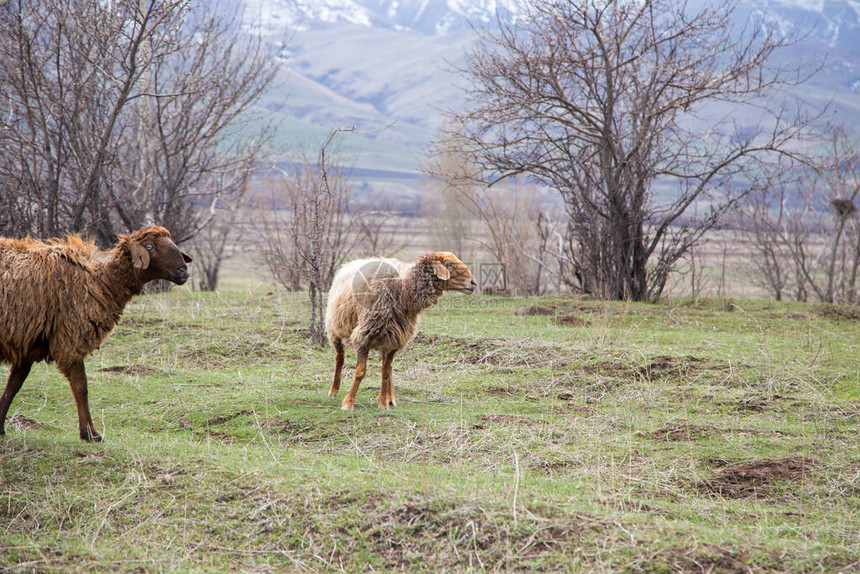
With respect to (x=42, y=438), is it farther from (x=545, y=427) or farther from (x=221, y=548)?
(x=545, y=427)

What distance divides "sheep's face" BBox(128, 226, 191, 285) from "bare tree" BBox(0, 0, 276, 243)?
4.10 meters

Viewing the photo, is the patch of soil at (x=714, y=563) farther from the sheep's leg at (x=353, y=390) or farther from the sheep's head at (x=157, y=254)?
the sheep's head at (x=157, y=254)

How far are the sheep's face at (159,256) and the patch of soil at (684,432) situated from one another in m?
4.59

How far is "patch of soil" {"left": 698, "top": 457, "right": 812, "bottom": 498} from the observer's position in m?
6.03

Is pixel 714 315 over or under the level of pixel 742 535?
over

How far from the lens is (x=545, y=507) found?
5.18m

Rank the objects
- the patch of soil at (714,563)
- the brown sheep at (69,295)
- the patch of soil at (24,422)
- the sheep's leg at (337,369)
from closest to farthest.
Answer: the patch of soil at (714,563) < the brown sheep at (69,295) < the patch of soil at (24,422) < the sheep's leg at (337,369)

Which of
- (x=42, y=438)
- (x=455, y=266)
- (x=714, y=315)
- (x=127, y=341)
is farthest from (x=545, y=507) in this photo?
(x=714, y=315)

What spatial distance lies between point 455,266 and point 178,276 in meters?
2.74

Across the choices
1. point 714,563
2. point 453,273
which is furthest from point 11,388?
point 714,563

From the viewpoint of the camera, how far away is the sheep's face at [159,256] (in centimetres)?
671

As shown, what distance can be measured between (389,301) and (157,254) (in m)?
2.35

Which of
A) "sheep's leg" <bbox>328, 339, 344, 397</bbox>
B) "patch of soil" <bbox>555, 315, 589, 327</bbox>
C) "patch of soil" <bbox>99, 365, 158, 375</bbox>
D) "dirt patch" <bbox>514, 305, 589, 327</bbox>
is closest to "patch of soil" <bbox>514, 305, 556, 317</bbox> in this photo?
"dirt patch" <bbox>514, 305, 589, 327</bbox>

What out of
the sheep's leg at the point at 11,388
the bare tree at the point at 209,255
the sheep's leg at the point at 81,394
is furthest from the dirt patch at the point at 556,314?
the bare tree at the point at 209,255
